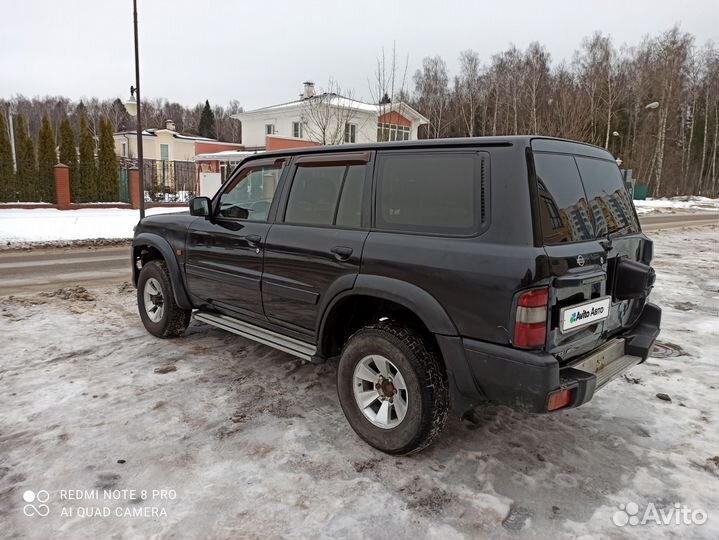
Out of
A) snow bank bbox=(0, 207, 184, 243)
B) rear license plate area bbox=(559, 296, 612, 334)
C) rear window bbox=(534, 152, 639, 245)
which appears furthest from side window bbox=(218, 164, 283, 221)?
snow bank bbox=(0, 207, 184, 243)

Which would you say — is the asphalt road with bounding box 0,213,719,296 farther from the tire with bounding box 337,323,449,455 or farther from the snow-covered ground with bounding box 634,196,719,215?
the snow-covered ground with bounding box 634,196,719,215

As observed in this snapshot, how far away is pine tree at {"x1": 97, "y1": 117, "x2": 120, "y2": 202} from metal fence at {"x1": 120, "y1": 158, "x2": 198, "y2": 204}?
1717 mm

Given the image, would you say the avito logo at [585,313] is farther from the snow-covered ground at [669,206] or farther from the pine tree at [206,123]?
the pine tree at [206,123]

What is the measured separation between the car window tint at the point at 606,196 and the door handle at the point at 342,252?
5.06 ft

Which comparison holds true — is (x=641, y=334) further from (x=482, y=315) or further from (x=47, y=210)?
(x=47, y=210)

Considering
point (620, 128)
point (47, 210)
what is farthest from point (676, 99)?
point (47, 210)

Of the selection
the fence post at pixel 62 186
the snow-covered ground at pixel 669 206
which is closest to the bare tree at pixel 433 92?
the snow-covered ground at pixel 669 206

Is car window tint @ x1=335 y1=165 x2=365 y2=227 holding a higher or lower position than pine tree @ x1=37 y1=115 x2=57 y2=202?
lower

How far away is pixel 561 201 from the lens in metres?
2.80

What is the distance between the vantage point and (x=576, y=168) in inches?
120

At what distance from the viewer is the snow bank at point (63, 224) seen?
14.5 metres

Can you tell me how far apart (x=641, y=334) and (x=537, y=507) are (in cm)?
157

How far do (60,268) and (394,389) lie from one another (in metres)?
8.99

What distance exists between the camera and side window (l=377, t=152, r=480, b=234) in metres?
2.81
